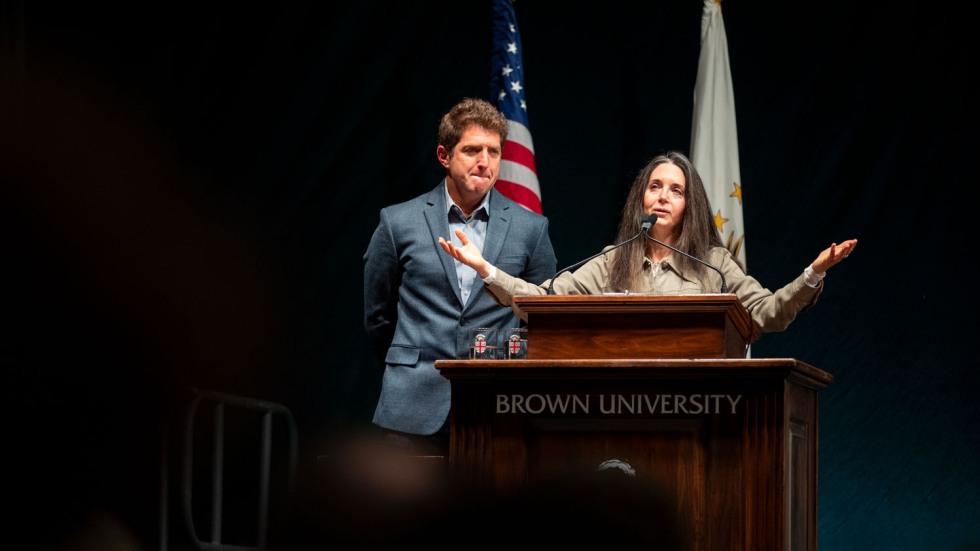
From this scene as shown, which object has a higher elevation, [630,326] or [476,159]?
[476,159]

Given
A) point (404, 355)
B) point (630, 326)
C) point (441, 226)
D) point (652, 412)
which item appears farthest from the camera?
point (441, 226)

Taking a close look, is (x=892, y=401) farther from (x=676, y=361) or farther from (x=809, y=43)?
(x=676, y=361)

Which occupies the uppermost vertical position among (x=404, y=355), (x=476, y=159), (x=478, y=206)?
(x=476, y=159)

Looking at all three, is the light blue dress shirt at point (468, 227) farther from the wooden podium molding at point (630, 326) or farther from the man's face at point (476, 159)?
the wooden podium molding at point (630, 326)

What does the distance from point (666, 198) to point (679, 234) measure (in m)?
0.12

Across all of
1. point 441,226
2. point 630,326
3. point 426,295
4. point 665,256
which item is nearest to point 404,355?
point 426,295

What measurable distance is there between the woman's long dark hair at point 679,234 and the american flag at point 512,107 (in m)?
1.20

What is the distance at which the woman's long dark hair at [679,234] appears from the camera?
365cm

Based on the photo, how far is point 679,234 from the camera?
12.2ft

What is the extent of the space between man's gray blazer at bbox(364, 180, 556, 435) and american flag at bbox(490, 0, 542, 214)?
37.5 inches

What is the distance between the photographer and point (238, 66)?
5191mm

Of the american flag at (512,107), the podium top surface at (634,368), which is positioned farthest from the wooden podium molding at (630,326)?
the american flag at (512,107)

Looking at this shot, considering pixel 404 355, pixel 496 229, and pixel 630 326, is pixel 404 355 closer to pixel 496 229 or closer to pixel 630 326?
pixel 496 229

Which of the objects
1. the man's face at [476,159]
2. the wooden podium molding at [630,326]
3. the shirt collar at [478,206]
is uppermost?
the man's face at [476,159]
